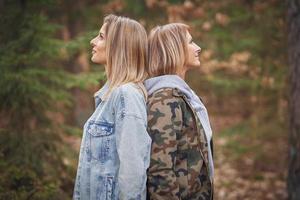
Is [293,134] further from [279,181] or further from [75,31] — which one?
[75,31]

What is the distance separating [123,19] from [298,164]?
412 cm

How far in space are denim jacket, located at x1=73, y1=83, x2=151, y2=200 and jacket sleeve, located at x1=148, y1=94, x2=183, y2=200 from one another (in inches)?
2.6

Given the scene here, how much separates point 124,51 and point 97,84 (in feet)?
7.81

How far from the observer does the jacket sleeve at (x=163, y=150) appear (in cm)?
286

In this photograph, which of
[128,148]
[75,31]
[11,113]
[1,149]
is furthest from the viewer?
[75,31]

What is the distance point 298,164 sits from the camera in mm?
6199

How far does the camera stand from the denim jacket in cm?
279

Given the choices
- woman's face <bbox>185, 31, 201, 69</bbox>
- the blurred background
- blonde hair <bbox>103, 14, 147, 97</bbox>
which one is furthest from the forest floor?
blonde hair <bbox>103, 14, 147, 97</bbox>

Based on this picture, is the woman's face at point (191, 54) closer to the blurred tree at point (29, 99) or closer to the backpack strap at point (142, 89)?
the backpack strap at point (142, 89)

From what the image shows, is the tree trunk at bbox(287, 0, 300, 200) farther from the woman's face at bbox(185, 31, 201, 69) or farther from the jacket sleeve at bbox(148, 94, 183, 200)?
the jacket sleeve at bbox(148, 94, 183, 200)

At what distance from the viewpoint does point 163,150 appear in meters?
2.88

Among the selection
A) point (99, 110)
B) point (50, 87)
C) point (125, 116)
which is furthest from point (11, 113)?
point (125, 116)

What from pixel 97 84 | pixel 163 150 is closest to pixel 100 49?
pixel 163 150

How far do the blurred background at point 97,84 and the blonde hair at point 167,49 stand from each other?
2.06m
